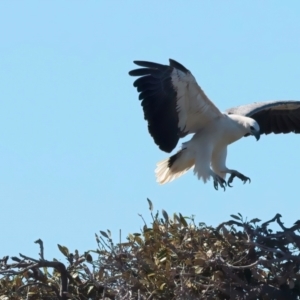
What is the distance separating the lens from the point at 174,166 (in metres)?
10.1

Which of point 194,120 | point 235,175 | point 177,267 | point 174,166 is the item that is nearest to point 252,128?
point 235,175

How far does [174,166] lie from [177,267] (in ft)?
10.4

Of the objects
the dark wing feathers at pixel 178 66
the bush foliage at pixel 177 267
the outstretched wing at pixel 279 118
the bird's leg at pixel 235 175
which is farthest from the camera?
the outstretched wing at pixel 279 118

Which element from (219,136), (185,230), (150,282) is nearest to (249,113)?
(219,136)

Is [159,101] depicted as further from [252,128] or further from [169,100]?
[252,128]

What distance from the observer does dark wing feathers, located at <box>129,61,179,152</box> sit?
8.61m

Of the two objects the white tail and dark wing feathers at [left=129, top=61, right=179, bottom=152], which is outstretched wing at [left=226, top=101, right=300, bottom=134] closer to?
the white tail

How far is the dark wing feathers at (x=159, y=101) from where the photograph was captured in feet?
28.2

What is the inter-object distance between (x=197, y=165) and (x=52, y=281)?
2850mm

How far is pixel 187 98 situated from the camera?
9.27m

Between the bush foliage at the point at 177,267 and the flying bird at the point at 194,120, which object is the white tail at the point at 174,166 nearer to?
the flying bird at the point at 194,120

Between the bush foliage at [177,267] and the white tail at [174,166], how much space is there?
2429 millimetres

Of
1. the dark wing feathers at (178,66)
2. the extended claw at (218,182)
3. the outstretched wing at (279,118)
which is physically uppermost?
the outstretched wing at (279,118)

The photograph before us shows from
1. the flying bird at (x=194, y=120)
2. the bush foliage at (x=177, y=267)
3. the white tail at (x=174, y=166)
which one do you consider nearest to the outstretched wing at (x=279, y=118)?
the flying bird at (x=194, y=120)
